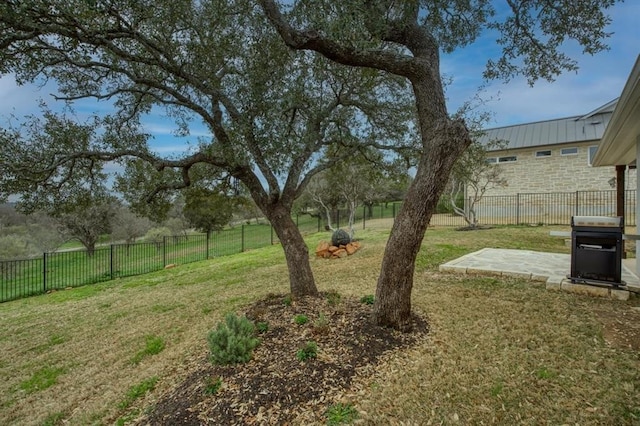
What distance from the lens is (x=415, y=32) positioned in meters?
3.54

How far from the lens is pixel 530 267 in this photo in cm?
611

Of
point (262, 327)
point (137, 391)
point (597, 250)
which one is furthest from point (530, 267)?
point (137, 391)

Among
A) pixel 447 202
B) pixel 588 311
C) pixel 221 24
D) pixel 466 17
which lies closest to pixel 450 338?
pixel 588 311

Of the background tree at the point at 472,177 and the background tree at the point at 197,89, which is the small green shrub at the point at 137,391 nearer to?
the background tree at the point at 197,89

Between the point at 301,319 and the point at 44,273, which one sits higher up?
the point at 301,319

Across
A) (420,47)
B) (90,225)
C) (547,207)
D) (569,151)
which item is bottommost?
(90,225)

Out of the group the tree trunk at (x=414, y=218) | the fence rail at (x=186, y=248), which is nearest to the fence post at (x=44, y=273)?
the fence rail at (x=186, y=248)

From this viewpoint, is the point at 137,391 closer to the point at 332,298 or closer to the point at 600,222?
the point at 332,298

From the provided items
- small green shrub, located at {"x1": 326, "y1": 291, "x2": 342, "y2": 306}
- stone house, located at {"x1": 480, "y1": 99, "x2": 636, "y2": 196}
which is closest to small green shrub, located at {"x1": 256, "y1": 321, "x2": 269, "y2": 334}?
small green shrub, located at {"x1": 326, "y1": 291, "x2": 342, "y2": 306}

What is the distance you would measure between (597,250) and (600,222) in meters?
0.42

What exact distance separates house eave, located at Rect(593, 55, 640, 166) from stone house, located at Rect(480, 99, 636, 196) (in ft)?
24.7

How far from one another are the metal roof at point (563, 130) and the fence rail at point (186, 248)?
2633mm

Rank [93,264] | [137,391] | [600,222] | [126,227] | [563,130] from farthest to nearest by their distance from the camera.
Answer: [126,227] → [563,130] → [93,264] → [600,222] → [137,391]

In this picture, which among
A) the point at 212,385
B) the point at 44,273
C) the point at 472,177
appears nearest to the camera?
the point at 212,385
